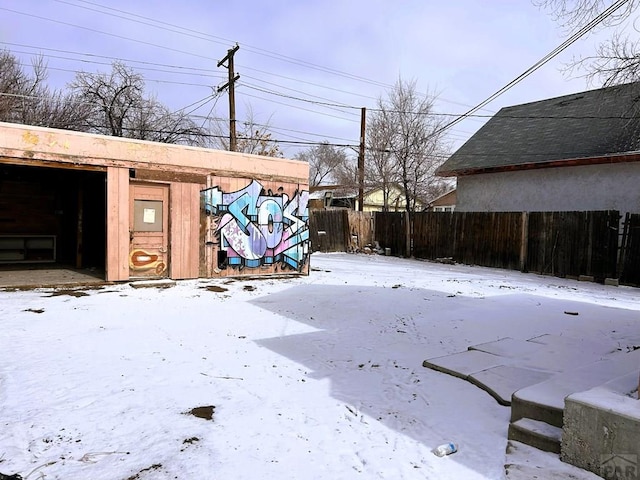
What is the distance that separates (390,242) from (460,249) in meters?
3.69

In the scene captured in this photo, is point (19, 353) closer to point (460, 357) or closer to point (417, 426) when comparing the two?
point (417, 426)

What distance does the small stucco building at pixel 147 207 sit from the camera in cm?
900

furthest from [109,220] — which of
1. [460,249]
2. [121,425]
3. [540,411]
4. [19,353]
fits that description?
[460,249]

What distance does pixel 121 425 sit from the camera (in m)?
3.15

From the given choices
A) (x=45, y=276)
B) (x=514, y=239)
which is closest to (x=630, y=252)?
(x=514, y=239)

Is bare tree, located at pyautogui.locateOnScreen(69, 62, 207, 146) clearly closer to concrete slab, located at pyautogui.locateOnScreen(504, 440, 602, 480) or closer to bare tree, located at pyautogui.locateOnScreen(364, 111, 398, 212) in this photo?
bare tree, located at pyautogui.locateOnScreen(364, 111, 398, 212)

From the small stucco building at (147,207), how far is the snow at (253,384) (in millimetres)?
1827

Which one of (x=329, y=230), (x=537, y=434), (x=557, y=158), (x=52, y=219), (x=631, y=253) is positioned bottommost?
(x=537, y=434)

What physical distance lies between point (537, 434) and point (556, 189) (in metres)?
14.1

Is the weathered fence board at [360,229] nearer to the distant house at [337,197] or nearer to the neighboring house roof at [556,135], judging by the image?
the neighboring house roof at [556,135]

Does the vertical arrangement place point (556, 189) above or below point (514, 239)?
above

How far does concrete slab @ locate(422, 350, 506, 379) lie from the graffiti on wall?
7.00 metres

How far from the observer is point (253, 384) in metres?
4.01

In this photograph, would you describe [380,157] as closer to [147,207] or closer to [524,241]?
[524,241]
